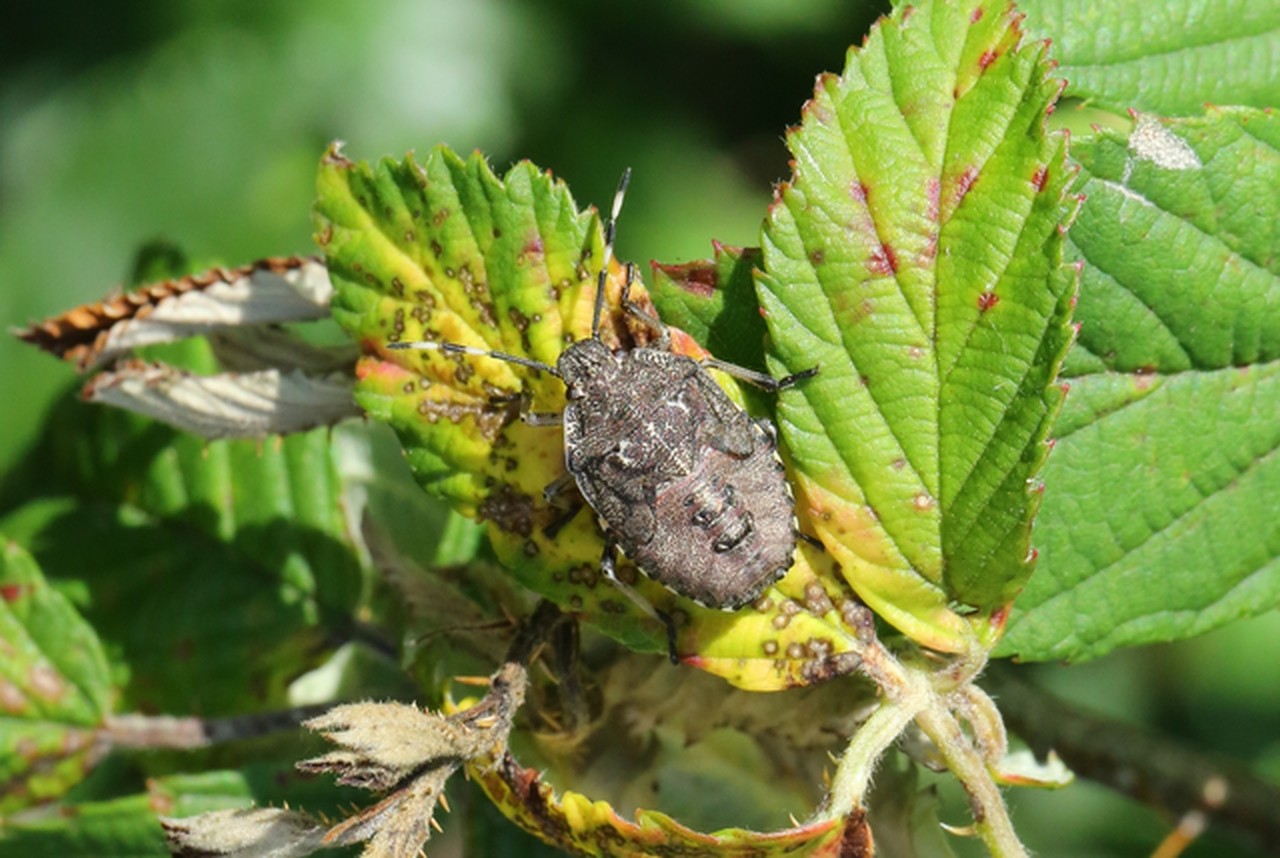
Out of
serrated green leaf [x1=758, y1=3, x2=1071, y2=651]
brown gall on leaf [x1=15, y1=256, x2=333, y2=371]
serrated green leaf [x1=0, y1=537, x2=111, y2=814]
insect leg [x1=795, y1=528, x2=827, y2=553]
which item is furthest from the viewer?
serrated green leaf [x1=0, y1=537, x2=111, y2=814]

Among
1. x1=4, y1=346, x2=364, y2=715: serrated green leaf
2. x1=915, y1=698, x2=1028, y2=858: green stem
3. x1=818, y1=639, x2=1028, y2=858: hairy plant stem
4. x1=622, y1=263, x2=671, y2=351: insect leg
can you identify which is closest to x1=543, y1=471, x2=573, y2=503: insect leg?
x1=622, y1=263, x2=671, y2=351: insect leg

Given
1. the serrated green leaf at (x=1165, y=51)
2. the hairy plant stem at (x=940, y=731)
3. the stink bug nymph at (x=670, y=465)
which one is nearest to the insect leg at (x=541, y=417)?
the stink bug nymph at (x=670, y=465)

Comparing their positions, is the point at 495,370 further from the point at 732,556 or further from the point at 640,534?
the point at 732,556

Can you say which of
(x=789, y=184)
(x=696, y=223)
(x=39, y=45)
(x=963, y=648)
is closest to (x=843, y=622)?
(x=963, y=648)

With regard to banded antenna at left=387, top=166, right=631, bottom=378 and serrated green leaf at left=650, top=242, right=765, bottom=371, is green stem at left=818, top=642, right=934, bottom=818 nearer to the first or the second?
serrated green leaf at left=650, top=242, right=765, bottom=371

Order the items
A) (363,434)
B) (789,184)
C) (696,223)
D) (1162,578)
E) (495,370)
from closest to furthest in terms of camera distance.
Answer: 1. (789,184)
2. (495,370)
3. (1162,578)
4. (363,434)
5. (696,223)

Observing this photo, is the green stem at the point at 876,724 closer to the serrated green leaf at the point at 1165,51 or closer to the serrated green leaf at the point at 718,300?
the serrated green leaf at the point at 718,300
